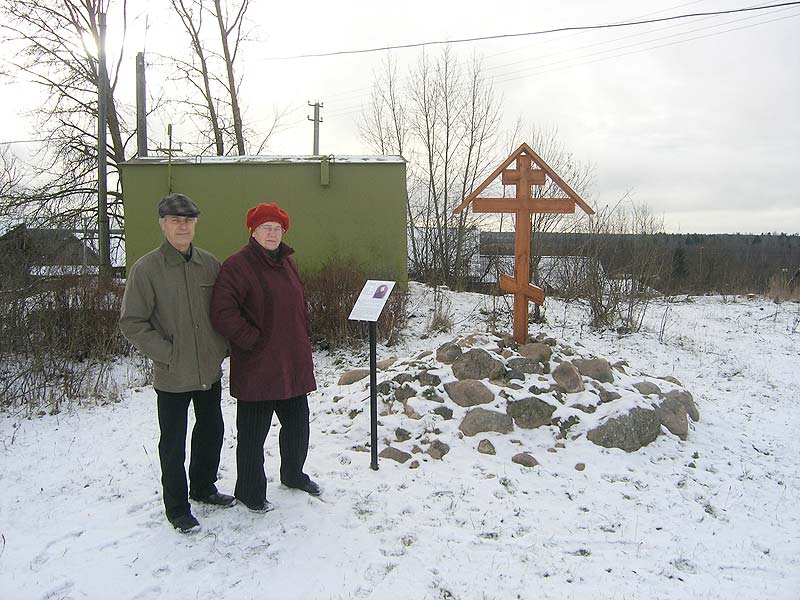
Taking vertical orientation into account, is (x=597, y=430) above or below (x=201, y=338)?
below

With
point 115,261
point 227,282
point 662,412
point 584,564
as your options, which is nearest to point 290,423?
point 227,282

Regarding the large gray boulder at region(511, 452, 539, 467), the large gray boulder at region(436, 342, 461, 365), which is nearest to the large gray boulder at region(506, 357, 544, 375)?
the large gray boulder at region(436, 342, 461, 365)

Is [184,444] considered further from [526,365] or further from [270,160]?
[270,160]

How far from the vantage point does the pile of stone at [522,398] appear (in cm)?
463

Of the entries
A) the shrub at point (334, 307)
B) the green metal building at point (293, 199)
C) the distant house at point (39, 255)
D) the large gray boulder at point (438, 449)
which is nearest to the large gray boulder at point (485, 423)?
the large gray boulder at point (438, 449)

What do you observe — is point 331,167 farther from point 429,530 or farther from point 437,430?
point 429,530

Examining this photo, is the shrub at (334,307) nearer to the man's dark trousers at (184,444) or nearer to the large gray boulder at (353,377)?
the large gray boulder at (353,377)

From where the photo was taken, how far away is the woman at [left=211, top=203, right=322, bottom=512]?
3.17 meters

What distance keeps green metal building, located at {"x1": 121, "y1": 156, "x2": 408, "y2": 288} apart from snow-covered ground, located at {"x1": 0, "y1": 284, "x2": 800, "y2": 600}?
5411 millimetres

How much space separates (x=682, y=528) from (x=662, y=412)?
170 centimetres

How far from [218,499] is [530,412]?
2673 mm

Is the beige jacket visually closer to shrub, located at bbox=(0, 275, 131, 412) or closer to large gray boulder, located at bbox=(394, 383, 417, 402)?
large gray boulder, located at bbox=(394, 383, 417, 402)

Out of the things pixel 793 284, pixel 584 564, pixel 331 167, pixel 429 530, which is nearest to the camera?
pixel 584 564

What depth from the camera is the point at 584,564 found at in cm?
304
